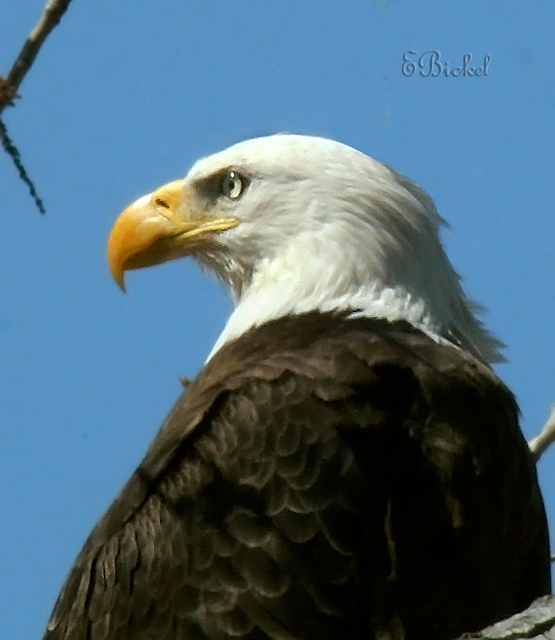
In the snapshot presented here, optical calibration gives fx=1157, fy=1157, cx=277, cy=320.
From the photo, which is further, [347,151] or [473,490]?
[347,151]

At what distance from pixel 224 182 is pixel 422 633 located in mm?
1737

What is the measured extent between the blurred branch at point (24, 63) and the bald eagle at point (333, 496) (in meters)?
1.33

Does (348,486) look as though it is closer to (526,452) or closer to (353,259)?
(526,452)

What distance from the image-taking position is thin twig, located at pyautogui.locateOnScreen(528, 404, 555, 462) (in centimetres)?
371

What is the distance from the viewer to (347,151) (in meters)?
3.99

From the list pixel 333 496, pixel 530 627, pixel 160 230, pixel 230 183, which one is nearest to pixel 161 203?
pixel 160 230

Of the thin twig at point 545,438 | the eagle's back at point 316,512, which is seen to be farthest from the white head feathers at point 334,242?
the eagle's back at point 316,512

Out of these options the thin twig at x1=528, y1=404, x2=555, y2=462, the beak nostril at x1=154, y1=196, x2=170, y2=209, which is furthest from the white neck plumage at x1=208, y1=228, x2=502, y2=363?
the beak nostril at x1=154, y1=196, x2=170, y2=209

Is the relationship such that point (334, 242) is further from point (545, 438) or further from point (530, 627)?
point (530, 627)

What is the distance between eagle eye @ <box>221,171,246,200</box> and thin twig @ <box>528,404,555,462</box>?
1.30 metres

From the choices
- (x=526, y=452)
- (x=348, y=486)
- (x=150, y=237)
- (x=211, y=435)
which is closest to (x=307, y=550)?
(x=348, y=486)

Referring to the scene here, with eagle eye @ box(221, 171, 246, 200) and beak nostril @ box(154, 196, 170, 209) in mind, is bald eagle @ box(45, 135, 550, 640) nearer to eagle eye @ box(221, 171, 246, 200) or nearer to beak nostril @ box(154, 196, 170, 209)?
eagle eye @ box(221, 171, 246, 200)

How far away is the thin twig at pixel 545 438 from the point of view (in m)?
3.71

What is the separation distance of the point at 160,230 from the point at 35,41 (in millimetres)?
2215
